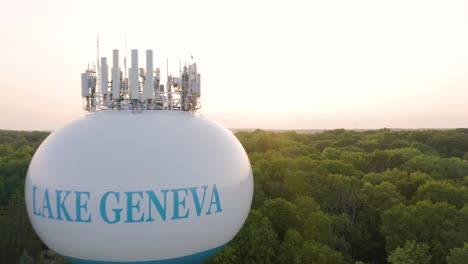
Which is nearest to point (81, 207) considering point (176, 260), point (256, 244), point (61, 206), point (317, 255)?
point (61, 206)

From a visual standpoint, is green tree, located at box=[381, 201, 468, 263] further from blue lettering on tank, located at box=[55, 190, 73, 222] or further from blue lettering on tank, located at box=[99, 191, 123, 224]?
blue lettering on tank, located at box=[55, 190, 73, 222]

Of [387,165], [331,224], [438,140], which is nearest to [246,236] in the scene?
[331,224]

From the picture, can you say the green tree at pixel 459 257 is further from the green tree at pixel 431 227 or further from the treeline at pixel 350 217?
the green tree at pixel 431 227

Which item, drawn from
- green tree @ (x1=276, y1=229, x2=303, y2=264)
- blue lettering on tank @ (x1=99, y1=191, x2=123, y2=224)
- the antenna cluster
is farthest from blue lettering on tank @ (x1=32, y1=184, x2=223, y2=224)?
green tree @ (x1=276, y1=229, x2=303, y2=264)

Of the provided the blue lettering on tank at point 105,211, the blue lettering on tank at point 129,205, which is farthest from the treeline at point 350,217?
the blue lettering on tank at point 105,211

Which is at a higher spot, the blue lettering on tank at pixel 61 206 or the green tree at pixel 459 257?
the blue lettering on tank at pixel 61 206

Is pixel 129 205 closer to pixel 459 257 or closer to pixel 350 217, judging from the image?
pixel 459 257
